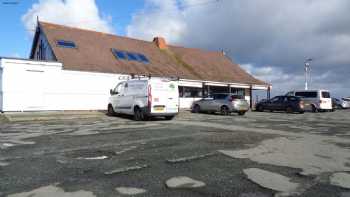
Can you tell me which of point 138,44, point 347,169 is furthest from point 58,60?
point 347,169

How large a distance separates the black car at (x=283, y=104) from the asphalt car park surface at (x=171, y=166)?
69.1 feet

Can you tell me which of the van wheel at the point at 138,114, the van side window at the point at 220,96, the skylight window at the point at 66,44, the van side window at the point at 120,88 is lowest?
the van wheel at the point at 138,114

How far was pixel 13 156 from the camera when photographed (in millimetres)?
8508

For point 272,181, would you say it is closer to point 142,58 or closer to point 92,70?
Answer: point 92,70

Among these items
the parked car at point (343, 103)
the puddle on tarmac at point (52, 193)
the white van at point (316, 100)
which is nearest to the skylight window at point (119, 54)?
the white van at point (316, 100)

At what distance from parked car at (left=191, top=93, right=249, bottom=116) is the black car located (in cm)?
713

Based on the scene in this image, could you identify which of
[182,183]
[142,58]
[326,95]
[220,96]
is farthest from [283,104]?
[182,183]

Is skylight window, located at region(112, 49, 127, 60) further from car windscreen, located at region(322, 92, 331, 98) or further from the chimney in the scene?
car windscreen, located at region(322, 92, 331, 98)

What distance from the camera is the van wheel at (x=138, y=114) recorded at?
19984 mm

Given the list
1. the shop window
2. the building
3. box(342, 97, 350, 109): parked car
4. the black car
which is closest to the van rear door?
the building

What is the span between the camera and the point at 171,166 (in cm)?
760

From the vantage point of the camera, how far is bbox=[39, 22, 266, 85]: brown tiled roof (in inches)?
1053

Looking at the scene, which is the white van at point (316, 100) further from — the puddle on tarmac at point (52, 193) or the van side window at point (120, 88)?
the puddle on tarmac at point (52, 193)

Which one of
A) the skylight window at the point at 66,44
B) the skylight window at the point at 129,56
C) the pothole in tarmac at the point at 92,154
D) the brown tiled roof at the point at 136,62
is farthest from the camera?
the skylight window at the point at 129,56
